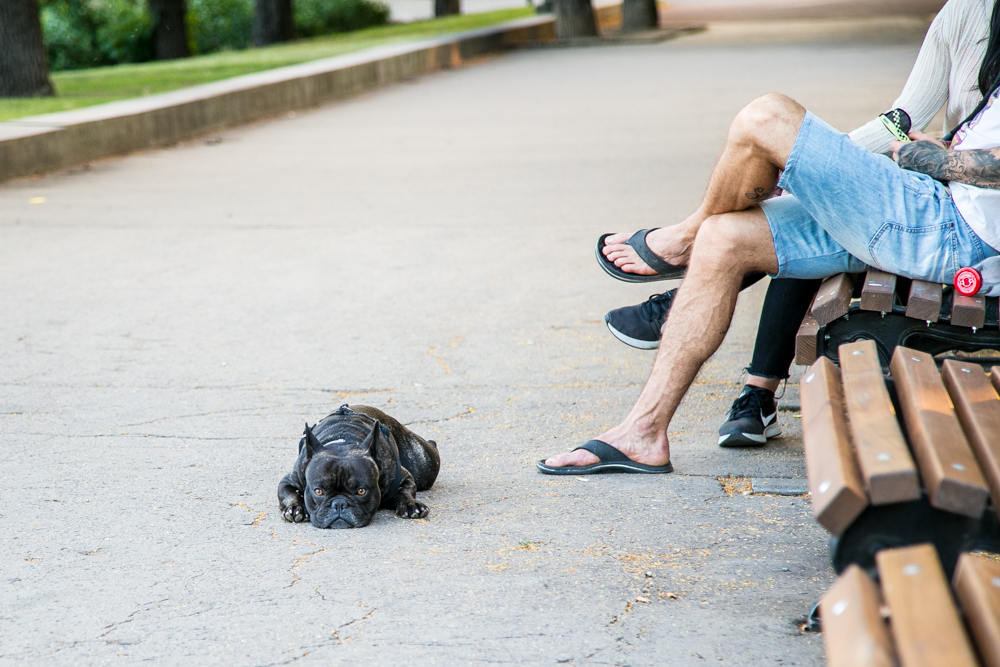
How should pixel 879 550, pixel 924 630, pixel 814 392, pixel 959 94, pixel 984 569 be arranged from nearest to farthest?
pixel 924 630
pixel 984 569
pixel 879 550
pixel 814 392
pixel 959 94

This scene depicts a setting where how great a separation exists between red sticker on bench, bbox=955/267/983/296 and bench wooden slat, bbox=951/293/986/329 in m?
0.03

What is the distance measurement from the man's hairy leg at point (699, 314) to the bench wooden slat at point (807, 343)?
23 cm

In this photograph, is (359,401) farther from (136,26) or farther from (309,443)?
(136,26)

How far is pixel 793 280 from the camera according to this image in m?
3.89

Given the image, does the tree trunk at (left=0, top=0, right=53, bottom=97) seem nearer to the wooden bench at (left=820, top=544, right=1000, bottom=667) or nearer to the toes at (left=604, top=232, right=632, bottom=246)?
the toes at (left=604, top=232, right=632, bottom=246)

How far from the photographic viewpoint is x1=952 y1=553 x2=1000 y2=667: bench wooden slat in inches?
65.6

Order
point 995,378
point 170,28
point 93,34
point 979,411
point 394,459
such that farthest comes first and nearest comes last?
point 93,34, point 170,28, point 394,459, point 995,378, point 979,411

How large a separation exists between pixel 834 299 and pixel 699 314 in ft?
1.48

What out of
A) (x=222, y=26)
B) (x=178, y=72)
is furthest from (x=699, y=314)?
(x=222, y=26)

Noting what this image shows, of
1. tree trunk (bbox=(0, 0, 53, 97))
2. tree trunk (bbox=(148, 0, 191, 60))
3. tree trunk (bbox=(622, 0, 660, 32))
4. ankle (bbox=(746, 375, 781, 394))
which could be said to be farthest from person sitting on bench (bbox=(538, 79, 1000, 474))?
tree trunk (bbox=(622, 0, 660, 32))

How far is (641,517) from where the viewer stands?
3.47 m

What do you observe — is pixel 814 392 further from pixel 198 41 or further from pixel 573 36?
pixel 198 41

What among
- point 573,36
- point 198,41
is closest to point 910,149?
point 573,36

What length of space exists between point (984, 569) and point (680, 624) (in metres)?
1.04
